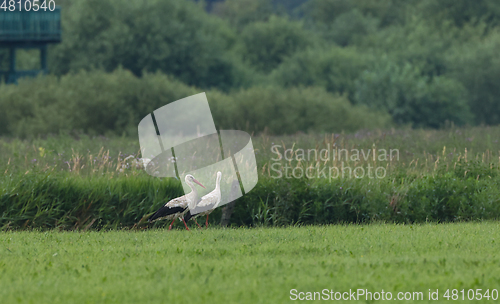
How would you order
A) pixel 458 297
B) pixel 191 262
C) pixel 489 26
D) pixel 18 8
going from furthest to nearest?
pixel 489 26 < pixel 18 8 < pixel 191 262 < pixel 458 297

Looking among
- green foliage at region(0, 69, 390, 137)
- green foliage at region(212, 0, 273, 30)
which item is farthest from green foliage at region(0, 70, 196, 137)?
green foliage at region(212, 0, 273, 30)

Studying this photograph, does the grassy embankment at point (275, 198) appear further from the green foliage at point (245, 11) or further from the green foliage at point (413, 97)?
the green foliage at point (245, 11)

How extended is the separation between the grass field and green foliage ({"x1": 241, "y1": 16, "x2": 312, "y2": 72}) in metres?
48.8

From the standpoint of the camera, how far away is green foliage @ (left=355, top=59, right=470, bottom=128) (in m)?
43.3

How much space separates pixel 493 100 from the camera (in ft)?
148

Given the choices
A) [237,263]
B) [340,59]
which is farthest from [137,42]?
[237,263]

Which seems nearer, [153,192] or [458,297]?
[458,297]

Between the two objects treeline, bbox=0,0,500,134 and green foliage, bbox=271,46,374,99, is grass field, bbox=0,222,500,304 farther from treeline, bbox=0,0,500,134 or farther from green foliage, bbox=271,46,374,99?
green foliage, bbox=271,46,374,99

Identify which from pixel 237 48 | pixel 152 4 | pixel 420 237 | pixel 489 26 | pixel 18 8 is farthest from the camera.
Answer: pixel 237 48

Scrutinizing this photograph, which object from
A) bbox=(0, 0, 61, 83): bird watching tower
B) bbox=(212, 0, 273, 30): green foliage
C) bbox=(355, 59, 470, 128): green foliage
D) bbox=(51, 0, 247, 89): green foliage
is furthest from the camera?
bbox=(212, 0, 273, 30): green foliage

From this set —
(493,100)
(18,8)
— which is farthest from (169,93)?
(493,100)

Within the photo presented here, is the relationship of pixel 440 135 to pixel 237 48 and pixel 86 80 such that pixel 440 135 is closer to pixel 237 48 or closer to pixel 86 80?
pixel 86 80

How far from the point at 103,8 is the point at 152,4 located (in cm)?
356

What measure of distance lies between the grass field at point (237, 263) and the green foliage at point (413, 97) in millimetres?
33654
